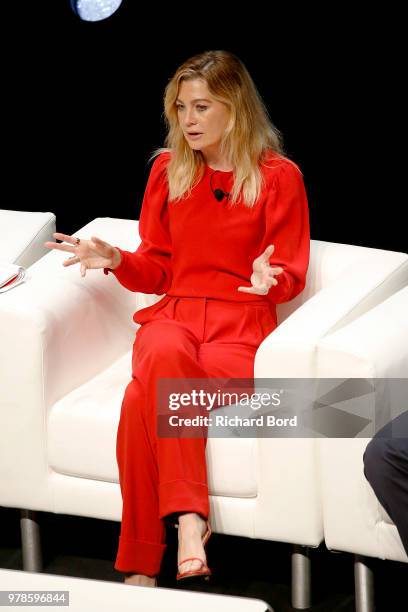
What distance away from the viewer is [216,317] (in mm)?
3992

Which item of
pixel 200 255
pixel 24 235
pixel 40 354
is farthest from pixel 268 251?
pixel 24 235

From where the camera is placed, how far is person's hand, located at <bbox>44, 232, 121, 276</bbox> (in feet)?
12.8

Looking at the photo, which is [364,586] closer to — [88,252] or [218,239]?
[218,239]

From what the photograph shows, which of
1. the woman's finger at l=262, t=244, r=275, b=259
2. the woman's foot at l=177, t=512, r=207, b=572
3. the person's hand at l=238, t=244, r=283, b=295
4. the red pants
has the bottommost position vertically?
the woman's foot at l=177, t=512, r=207, b=572

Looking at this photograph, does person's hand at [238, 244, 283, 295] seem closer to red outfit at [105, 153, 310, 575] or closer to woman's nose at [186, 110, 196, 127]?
red outfit at [105, 153, 310, 575]

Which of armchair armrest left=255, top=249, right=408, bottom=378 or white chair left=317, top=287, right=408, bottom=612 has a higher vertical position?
armchair armrest left=255, top=249, right=408, bottom=378

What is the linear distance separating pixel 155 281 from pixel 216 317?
0.78 ft

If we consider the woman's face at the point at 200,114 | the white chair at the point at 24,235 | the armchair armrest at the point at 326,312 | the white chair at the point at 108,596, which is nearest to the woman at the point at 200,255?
the woman's face at the point at 200,114

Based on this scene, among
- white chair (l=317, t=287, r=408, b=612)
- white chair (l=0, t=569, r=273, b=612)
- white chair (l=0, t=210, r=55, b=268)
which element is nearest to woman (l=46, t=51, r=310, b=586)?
white chair (l=317, t=287, r=408, b=612)

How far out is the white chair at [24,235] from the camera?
4414 mm

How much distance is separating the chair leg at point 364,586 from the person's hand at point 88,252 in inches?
41.9

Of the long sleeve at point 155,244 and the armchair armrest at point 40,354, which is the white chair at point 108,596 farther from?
the long sleeve at point 155,244

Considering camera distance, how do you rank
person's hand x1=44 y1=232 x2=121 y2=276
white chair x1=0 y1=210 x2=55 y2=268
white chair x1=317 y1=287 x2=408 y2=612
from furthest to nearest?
white chair x1=0 y1=210 x2=55 y2=268 → person's hand x1=44 y1=232 x2=121 y2=276 → white chair x1=317 y1=287 x2=408 y2=612

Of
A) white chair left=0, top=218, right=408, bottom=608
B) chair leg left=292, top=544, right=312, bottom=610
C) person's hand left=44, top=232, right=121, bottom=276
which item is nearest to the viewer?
white chair left=0, top=218, right=408, bottom=608
